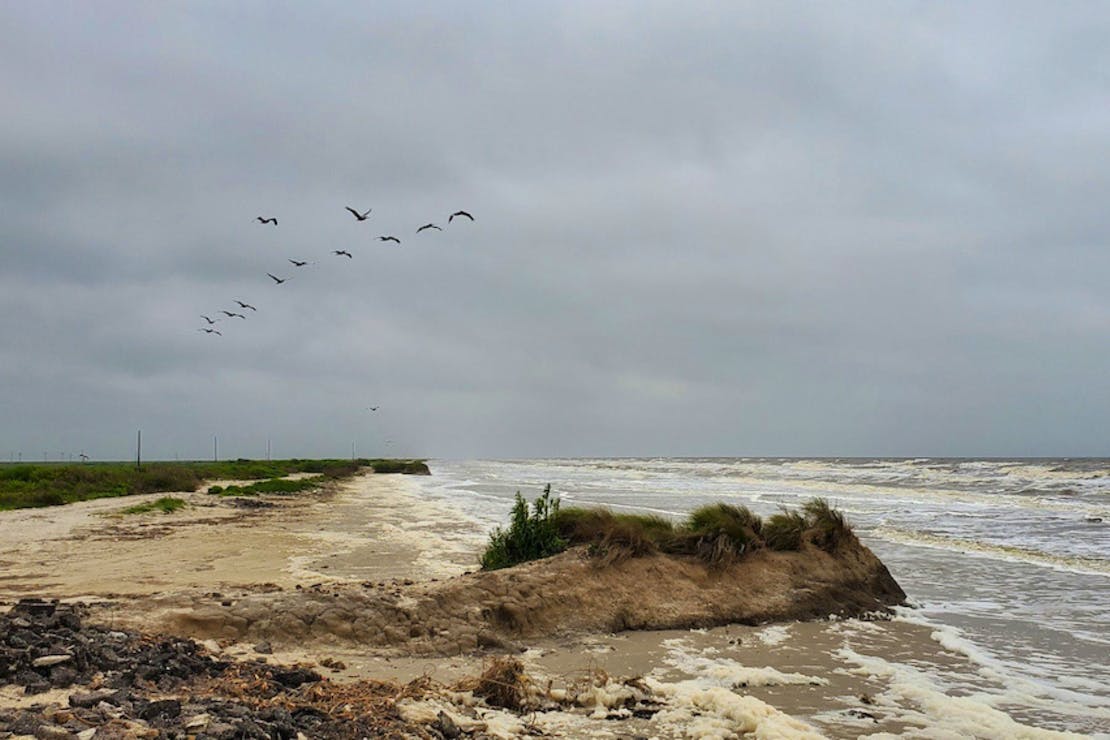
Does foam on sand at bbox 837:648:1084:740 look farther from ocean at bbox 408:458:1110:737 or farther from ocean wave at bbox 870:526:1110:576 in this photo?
ocean wave at bbox 870:526:1110:576

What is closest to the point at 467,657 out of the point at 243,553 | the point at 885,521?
the point at 243,553

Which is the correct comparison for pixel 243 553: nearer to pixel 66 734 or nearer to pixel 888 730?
pixel 66 734

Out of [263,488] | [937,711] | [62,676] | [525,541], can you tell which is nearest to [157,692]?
[62,676]

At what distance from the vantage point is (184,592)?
9000mm

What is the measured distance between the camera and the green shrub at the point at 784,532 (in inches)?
473

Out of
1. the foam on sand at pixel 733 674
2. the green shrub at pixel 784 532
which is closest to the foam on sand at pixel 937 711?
the foam on sand at pixel 733 674

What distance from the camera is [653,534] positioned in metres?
11.6

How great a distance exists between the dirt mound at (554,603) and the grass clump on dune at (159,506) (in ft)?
74.3

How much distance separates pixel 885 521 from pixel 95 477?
1647 inches

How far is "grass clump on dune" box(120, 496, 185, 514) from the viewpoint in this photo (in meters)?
28.0

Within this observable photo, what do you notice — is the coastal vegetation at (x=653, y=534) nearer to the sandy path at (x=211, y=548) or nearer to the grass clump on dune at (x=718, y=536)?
the grass clump on dune at (x=718, y=536)

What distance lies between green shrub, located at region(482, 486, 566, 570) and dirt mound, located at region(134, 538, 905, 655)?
909 millimetres

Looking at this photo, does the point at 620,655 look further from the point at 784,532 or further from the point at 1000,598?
the point at 1000,598

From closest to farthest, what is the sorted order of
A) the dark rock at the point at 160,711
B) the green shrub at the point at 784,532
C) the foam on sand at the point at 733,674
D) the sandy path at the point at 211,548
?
the dark rock at the point at 160,711 → the foam on sand at the point at 733,674 → the green shrub at the point at 784,532 → the sandy path at the point at 211,548
